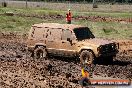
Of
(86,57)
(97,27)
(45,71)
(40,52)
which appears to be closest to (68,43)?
(86,57)

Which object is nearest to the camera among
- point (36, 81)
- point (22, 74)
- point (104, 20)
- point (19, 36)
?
point (36, 81)

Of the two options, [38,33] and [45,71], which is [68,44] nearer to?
[38,33]

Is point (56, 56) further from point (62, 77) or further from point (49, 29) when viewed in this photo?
point (62, 77)

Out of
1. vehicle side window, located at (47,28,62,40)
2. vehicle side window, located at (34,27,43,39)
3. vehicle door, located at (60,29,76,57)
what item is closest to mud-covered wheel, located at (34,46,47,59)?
vehicle side window, located at (34,27,43,39)

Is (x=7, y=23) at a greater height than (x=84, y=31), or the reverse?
(x=84, y=31)

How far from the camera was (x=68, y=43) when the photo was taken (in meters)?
17.4

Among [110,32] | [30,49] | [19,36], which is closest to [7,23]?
[19,36]

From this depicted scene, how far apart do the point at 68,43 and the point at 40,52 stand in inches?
70.1

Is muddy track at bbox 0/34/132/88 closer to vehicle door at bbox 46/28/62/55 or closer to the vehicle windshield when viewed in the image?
vehicle door at bbox 46/28/62/55

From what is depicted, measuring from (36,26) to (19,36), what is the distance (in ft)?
28.5

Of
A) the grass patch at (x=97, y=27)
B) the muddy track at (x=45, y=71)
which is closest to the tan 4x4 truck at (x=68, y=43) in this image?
the muddy track at (x=45, y=71)

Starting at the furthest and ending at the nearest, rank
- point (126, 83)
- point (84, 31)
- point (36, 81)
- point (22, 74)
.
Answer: point (84, 31), point (22, 74), point (36, 81), point (126, 83)

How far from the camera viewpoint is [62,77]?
1412 centimetres

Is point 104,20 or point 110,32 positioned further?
point 104,20
